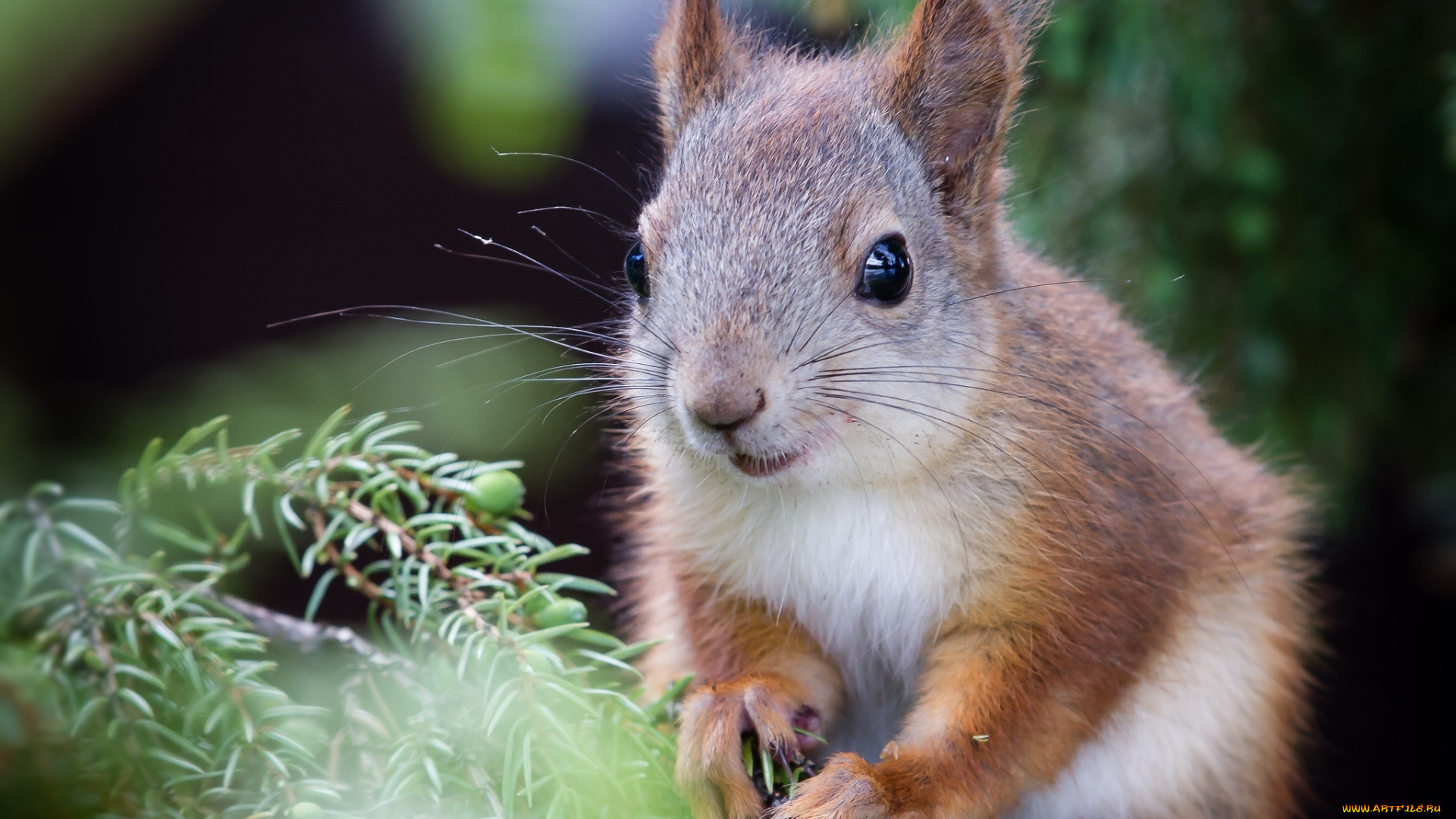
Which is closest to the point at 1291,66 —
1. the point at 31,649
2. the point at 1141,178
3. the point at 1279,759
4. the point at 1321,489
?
the point at 1141,178

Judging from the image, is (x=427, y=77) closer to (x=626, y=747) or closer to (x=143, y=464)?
(x=143, y=464)

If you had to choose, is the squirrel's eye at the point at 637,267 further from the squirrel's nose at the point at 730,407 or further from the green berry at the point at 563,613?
the green berry at the point at 563,613

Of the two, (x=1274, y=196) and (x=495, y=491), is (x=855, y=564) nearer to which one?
(x=495, y=491)

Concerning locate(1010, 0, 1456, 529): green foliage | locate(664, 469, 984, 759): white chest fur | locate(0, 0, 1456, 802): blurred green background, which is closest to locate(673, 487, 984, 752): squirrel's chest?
locate(664, 469, 984, 759): white chest fur

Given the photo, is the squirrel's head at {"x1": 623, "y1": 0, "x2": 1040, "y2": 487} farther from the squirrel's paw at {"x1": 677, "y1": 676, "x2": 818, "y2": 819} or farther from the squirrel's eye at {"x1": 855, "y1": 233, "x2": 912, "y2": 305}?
the squirrel's paw at {"x1": 677, "y1": 676, "x2": 818, "y2": 819}

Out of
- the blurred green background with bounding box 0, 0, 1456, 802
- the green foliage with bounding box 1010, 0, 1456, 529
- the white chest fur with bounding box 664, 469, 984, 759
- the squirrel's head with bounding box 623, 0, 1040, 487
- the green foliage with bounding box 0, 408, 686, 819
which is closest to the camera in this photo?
the blurred green background with bounding box 0, 0, 1456, 802

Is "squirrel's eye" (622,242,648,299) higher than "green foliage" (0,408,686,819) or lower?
higher
